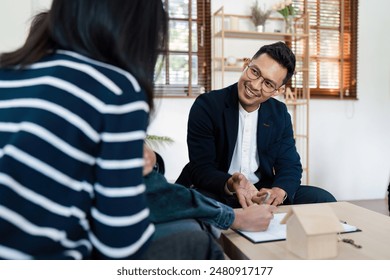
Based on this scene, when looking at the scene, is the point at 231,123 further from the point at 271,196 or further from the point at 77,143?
the point at 77,143

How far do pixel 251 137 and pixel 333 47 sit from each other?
2.43m

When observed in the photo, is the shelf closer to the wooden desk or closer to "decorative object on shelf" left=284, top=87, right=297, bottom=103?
"decorative object on shelf" left=284, top=87, right=297, bottom=103

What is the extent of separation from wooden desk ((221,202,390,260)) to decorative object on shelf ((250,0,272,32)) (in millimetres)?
2484

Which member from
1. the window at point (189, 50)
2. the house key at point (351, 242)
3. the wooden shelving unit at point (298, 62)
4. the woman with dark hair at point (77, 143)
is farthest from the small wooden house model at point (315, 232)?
the window at point (189, 50)

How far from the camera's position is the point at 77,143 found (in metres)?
0.57

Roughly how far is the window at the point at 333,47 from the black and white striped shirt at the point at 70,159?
3415 mm

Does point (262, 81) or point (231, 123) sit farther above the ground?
point (262, 81)

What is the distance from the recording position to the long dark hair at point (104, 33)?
2.08 feet

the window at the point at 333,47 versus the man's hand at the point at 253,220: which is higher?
the window at the point at 333,47

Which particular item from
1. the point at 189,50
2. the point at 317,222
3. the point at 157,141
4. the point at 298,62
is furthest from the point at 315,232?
the point at 298,62

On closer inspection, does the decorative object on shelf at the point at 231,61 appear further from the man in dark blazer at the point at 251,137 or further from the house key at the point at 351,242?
the house key at the point at 351,242

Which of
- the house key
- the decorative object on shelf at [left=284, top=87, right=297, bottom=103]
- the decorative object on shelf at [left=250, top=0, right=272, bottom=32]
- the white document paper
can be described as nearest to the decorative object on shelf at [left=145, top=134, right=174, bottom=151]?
the decorative object on shelf at [left=284, top=87, right=297, bottom=103]
